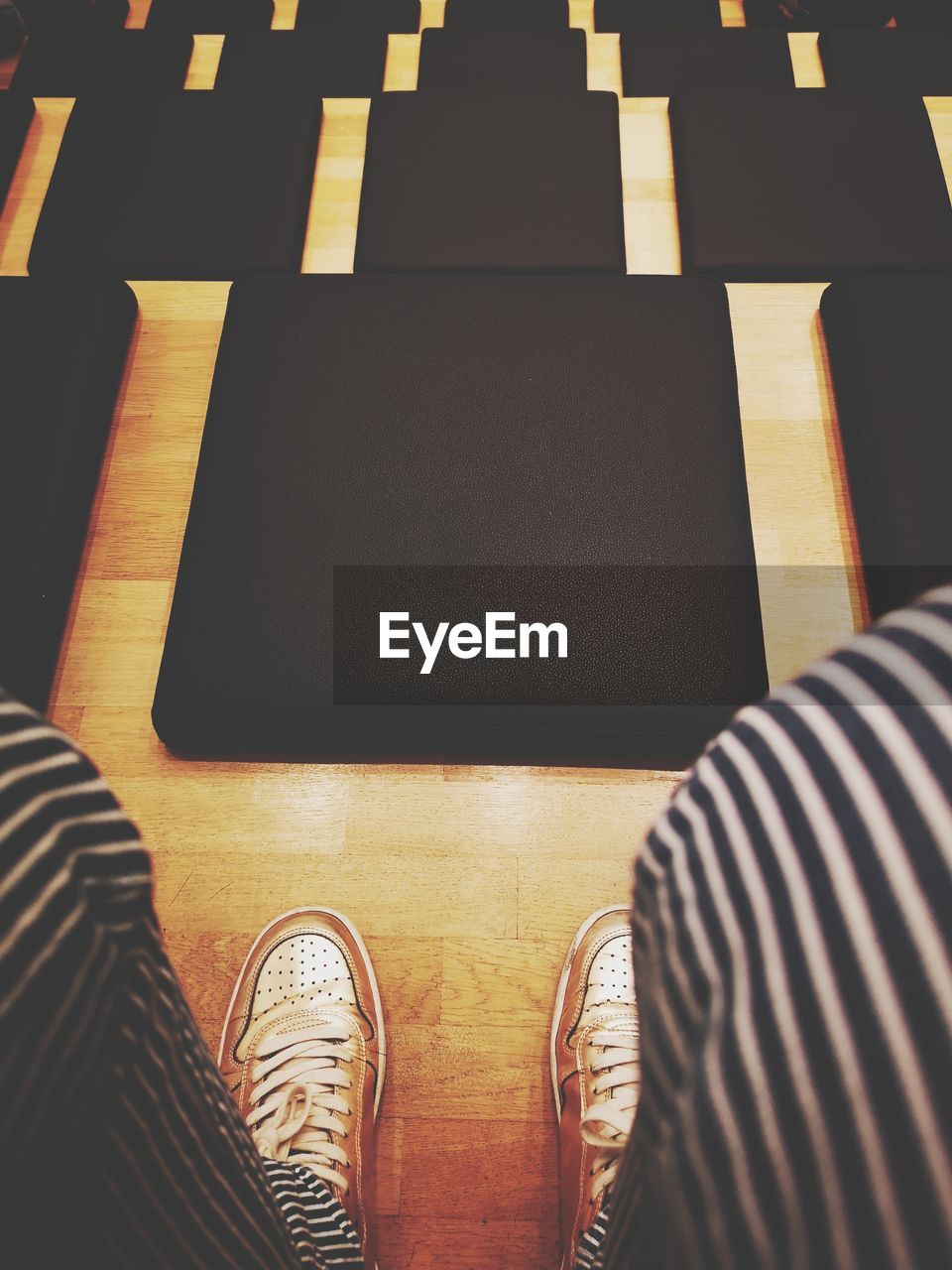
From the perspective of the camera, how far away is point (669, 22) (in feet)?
6.18

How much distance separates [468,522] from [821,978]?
33.5 inches

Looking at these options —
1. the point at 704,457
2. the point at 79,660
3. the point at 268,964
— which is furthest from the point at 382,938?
the point at 704,457

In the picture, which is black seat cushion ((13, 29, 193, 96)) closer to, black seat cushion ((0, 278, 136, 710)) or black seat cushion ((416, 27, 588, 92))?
black seat cushion ((416, 27, 588, 92))

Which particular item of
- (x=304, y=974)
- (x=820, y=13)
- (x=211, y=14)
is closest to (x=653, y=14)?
(x=820, y=13)

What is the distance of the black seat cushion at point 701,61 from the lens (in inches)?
67.7

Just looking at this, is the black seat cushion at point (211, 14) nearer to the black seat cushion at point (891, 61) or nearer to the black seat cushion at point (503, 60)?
the black seat cushion at point (503, 60)

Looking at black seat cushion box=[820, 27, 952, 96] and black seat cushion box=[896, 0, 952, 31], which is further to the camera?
black seat cushion box=[896, 0, 952, 31]

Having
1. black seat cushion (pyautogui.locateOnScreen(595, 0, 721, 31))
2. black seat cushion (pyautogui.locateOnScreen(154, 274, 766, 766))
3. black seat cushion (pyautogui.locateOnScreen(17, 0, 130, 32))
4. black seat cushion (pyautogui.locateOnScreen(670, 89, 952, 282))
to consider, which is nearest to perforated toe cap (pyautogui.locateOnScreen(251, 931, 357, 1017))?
black seat cushion (pyautogui.locateOnScreen(154, 274, 766, 766))

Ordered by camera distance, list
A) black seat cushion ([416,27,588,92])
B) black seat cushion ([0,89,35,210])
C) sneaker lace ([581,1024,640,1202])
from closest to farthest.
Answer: sneaker lace ([581,1024,640,1202]) → black seat cushion ([0,89,35,210]) → black seat cushion ([416,27,588,92])

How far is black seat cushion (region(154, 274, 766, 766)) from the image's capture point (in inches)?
38.9

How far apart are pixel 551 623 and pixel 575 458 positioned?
10.4 inches

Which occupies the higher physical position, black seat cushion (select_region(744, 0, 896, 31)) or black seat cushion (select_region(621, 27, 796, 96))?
black seat cushion (select_region(744, 0, 896, 31))

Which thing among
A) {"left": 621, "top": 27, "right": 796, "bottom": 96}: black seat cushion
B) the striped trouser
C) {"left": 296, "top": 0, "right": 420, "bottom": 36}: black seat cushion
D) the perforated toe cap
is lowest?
the perforated toe cap

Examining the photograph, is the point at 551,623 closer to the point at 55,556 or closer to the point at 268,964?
the point at 268,964
